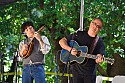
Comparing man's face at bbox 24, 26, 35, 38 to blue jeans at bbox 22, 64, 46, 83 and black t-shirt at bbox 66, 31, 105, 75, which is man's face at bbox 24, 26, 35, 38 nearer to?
blue jeans at bbox 22, 64, 46, 83

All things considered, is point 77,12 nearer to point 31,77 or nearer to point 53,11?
point 53,11

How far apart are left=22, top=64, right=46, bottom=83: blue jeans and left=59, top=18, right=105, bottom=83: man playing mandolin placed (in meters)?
0.43

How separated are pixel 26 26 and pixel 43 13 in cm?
239

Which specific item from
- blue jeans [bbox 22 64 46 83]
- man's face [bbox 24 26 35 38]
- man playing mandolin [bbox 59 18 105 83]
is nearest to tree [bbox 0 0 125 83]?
man's face [bbox 24 26 35 38]

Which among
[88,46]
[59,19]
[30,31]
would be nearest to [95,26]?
[88,46]

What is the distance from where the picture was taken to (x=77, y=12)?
22.1 feet

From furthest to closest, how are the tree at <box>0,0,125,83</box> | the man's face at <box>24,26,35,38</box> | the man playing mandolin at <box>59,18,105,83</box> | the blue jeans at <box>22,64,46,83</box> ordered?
the tree at <box>0,0,125,83</box>, the man's face at <box>24,26,35,38</box>, the blue jeans at <box>22,64,46,83</box>, the man playing mandolin at <box>59,18,105,83</box>

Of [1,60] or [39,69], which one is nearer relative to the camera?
[39,69]

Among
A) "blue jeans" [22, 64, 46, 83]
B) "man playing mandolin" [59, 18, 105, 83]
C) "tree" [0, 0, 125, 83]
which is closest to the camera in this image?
"man playing mandolin" [59, 18, 105, 83]

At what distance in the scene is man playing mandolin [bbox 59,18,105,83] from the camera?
3814 mm

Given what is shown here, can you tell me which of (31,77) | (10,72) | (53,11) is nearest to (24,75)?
(31,77)

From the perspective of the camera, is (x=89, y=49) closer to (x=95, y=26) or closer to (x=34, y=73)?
(x=95, y=26)

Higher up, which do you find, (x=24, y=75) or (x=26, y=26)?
(x=26, y=26)

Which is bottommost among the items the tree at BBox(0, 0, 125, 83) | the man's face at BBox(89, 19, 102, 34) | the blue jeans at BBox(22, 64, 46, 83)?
the blue jeans at BBox(22, 64, 46, 83)
